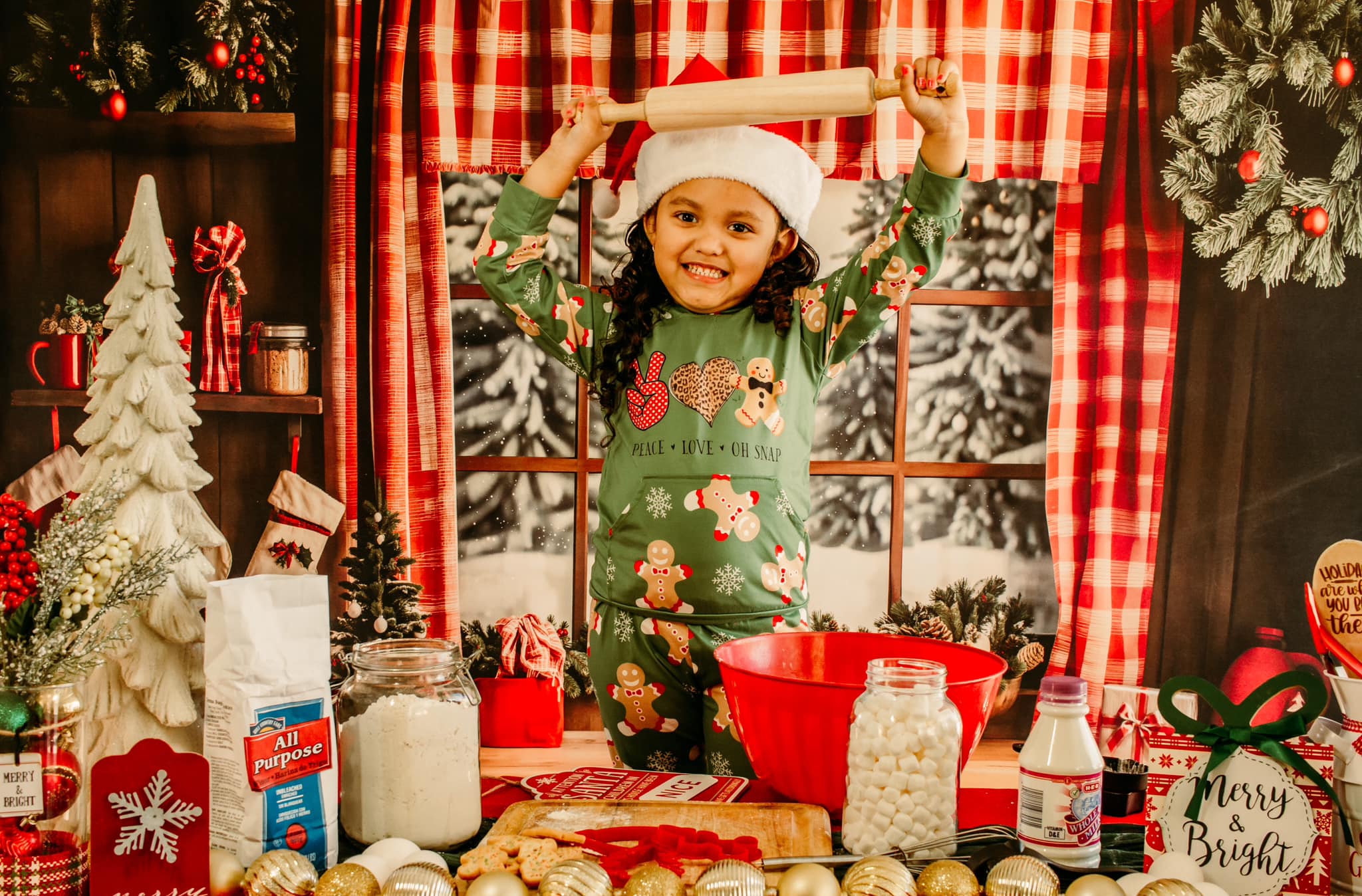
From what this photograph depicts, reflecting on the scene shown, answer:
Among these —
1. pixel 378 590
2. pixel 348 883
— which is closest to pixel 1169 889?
pixel 348 883

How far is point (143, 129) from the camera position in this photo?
2.52 meters

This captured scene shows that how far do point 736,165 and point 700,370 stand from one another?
0.31 m

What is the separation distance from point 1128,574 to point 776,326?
167cm

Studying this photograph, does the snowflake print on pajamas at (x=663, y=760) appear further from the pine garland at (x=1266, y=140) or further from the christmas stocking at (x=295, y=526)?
the pine garland at (x=1266, y=140)

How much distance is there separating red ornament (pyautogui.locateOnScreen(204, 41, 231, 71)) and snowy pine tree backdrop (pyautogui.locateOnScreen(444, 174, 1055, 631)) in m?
0.65

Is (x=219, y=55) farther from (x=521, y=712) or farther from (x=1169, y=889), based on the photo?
(x=1169, y=889)

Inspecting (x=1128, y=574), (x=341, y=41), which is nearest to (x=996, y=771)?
(x=1128, y=574)

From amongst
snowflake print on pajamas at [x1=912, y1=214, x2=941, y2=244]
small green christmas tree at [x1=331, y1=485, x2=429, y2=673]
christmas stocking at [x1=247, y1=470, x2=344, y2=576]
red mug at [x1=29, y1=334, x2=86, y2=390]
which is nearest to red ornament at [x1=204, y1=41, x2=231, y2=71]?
red mug at [x1=29, y1=334, x2=86, y2=390]

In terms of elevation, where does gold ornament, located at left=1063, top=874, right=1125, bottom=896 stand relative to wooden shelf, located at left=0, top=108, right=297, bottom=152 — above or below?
below

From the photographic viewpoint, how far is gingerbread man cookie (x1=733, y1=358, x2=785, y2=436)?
143 cm

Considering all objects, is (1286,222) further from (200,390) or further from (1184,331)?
(200,390)

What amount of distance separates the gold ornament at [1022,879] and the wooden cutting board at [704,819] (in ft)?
0.47

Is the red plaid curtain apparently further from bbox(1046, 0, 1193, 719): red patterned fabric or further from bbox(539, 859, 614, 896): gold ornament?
bbox(539, 859, 614, 896): gold ornament

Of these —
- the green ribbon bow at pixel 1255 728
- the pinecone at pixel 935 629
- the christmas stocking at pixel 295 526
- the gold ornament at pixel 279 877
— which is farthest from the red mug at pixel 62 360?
the green ribbon bow at pixel 1255 728
